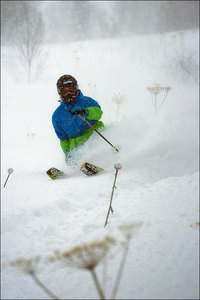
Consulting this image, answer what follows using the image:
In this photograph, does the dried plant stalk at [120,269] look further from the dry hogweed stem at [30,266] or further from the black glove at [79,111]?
the black glove at [79,111]

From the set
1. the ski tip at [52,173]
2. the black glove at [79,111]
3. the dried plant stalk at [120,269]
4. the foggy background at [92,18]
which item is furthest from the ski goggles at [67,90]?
the foggy background at [92,18]

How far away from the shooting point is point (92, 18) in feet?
95.0

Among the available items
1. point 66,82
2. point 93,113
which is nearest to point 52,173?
point 93,113

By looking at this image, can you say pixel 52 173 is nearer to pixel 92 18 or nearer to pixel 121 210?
pixel 121 210

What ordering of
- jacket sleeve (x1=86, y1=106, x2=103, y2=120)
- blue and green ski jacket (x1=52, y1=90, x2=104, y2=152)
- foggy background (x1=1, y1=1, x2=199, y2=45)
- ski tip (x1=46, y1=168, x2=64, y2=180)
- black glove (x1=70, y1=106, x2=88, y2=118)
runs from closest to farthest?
ski tip (x1=46, y1=168, x2=64, y2=180)
black glove (x1=70, y1=106, x2=88, y2=118)
jacket sleeve (x1=86, y1=106, x2=103, y2=120)
blue and green ski jacket (x1=52, y1=90, x2=104, y2=152)
foggy background (x1=1, y1=1, x2=199, y2=45)

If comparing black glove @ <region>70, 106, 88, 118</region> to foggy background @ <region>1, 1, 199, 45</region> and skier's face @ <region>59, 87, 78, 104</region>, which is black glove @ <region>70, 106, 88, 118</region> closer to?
skier's face @ <region>59, 87, 78, 104</region>

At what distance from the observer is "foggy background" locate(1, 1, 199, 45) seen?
14000 mm

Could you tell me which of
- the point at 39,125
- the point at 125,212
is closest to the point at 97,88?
the point at 39,125

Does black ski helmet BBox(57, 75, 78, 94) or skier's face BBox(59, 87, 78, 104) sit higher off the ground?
black ski helmet BBox(57, 75, 78, 94)

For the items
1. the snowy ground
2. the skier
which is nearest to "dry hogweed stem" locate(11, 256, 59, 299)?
the snowy ground

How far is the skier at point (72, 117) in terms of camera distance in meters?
2.89

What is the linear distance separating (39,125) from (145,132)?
3.68 metres

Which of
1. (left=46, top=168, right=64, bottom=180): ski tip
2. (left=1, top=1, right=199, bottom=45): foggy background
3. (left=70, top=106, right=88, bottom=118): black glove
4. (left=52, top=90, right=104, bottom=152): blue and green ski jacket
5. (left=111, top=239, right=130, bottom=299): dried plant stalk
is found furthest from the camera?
(left=1, top=1, right=199, bottom=45): foggy background

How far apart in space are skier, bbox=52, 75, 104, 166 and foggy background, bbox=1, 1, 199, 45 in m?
11.3
